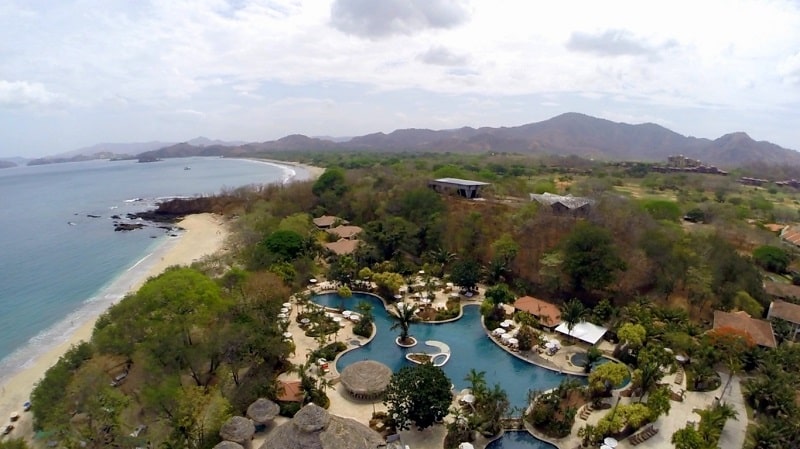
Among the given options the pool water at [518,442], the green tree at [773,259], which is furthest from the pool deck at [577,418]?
the green tree at [773,259]

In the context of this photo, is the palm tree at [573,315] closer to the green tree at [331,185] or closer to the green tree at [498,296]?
the green tree at [498,296]

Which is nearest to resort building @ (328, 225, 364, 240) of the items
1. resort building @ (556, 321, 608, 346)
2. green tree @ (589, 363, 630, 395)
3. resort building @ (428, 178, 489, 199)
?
resort building @ (428, 178, 489, 199)

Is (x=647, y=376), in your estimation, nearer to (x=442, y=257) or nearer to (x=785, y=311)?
(x=785, y=311)

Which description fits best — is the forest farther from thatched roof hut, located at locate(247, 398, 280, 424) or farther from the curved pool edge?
the curved pool edge

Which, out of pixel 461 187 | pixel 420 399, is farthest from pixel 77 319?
pixel 461 187

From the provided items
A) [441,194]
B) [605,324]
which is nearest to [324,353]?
[605,324]

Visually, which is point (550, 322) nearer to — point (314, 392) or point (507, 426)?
point (507, 426)

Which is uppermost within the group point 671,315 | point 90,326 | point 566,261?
point 566,261
